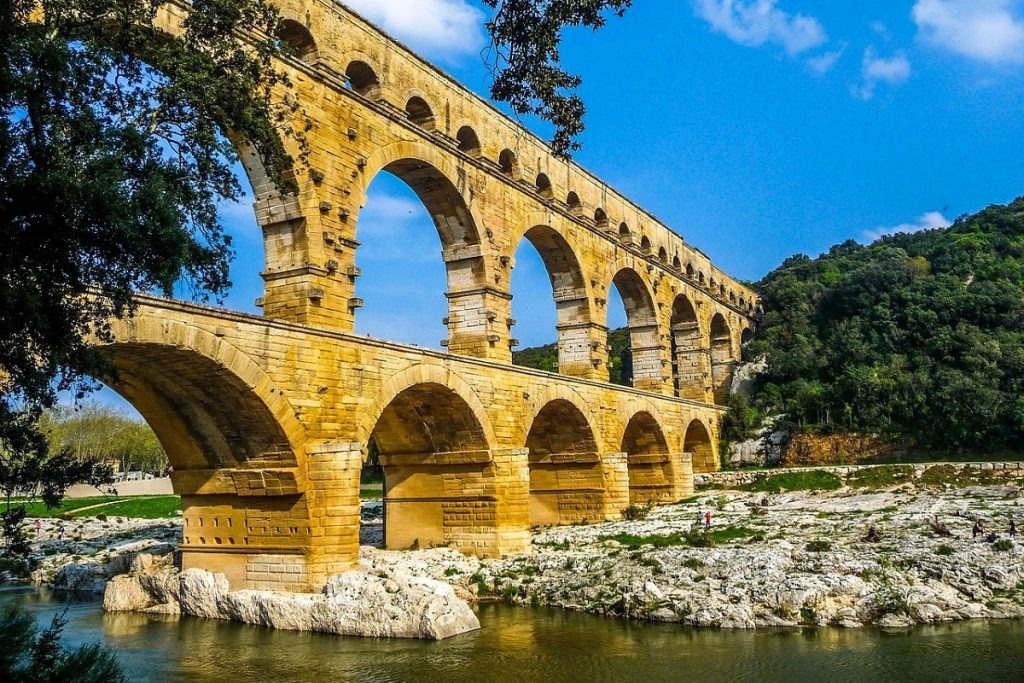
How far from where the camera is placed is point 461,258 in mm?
22594

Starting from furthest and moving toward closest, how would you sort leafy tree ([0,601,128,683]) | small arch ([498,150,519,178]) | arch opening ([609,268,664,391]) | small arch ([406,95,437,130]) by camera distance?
arch opening ([609,268,664,391]) < small arch ([498,150,519,178]) < small arch ([406,95,437,130]) < leafy tree ([0,601,128,683])

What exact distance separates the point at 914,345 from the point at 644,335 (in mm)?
16677

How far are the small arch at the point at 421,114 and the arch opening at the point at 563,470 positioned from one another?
910 cm

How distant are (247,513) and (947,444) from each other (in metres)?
29.5

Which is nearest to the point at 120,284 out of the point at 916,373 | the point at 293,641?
the point at 293,641

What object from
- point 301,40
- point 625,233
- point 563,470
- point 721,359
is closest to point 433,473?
point 563,470

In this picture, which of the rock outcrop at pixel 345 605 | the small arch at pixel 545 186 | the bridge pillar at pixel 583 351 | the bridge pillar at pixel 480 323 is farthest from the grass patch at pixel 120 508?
the small arch at pixel 545 186

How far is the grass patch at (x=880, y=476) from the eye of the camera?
2797 cm

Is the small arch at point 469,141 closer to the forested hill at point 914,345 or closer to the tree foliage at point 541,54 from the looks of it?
the tree foliage at point 541,54

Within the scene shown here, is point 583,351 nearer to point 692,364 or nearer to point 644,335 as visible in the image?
point 644,335

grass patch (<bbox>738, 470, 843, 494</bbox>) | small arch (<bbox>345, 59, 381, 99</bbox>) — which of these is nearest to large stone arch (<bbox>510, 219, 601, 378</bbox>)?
grass patch (<bbox>738, 470, 843, 494</bbox>)

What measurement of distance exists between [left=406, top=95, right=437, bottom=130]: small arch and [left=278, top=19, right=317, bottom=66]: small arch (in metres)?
3.86

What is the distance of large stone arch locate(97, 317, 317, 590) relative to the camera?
14361 mm

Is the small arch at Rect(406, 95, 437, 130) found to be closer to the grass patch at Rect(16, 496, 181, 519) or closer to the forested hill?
the grass patch at Rect(16, 496, 181, 519)
